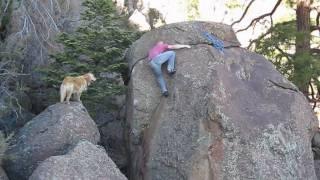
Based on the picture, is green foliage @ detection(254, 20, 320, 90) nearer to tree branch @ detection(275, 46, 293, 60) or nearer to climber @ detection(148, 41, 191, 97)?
tree branch @ detection(275, 46, 293, 60)

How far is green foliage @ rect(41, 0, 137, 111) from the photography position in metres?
9.59

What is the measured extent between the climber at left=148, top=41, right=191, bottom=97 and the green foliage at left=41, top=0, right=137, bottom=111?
0.98 metres

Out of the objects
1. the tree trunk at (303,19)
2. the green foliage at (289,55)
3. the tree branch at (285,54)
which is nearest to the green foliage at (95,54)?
the green foliage at (289,55)

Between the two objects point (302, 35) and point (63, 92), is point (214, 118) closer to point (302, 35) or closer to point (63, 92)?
point (63, 92)

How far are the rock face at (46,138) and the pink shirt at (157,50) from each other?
5.16 feet

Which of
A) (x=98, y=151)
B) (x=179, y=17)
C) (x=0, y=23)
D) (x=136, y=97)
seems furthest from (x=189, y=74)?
(x=179, y=17)

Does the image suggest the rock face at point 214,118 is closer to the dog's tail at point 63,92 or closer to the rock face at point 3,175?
the dog's tail at point 63,92

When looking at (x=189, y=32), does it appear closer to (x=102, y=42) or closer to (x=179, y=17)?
(x=102, y=42)

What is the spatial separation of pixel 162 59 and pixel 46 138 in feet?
7.60

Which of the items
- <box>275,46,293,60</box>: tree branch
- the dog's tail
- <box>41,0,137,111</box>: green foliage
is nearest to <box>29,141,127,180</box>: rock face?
the dog's tail

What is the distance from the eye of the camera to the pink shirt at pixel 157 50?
866cm

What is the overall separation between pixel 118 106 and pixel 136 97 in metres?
1.96

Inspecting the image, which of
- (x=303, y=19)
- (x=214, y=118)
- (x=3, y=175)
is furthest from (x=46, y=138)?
(x=303, y=19)

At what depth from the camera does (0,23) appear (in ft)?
34.3
